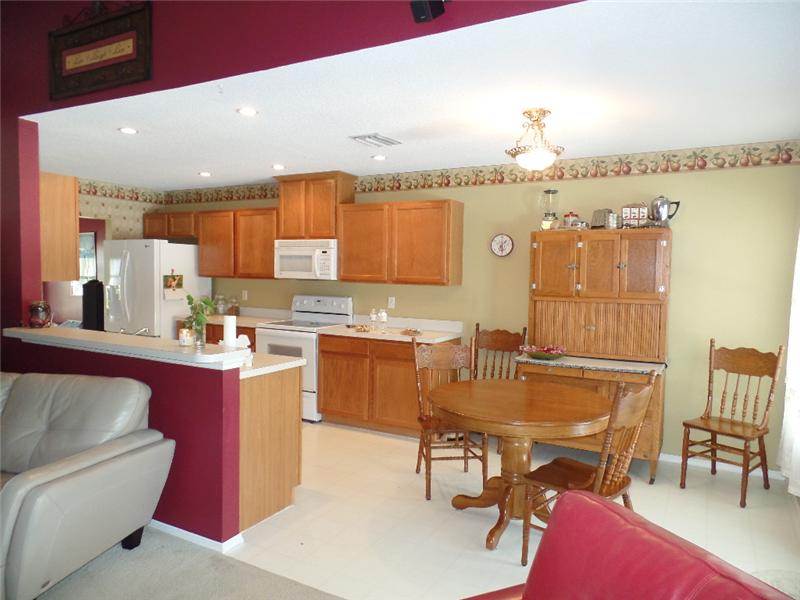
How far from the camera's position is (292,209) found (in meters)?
5.49

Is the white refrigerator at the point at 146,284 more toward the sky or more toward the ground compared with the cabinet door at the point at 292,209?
more toward the ground

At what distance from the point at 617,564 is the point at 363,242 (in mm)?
4161

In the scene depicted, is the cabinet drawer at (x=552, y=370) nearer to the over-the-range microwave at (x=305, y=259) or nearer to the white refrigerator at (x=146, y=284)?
the over-the-range microwave at (x=305, y=259)

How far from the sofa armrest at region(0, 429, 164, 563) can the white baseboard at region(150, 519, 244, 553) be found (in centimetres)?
60

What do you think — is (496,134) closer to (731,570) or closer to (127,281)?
(731,570)

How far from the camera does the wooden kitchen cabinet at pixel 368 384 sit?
4.67 m

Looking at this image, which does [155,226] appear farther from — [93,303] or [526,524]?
[526,524]

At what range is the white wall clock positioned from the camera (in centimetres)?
478

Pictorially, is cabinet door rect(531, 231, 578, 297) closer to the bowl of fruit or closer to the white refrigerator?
the bowl of fruit

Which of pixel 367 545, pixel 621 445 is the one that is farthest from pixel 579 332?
pixel 367 545

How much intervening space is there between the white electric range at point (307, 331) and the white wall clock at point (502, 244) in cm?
158

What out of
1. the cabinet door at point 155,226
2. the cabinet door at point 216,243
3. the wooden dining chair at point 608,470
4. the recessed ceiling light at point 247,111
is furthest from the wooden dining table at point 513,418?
the cabinet door at point 155,226

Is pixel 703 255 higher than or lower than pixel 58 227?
lower

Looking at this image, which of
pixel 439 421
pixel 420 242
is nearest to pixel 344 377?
pixel 420 242
